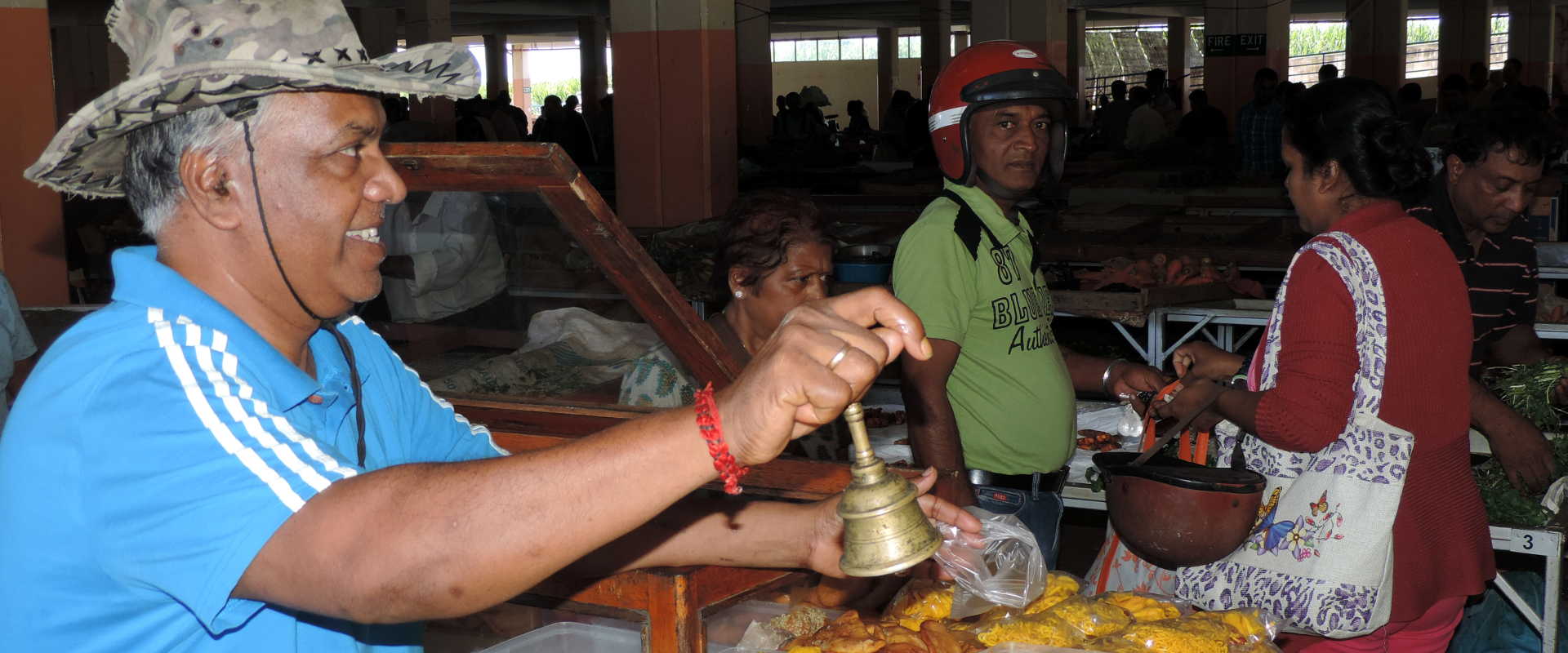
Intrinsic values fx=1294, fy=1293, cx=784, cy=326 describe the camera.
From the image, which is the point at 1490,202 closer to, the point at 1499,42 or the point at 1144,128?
the point at 1144,128

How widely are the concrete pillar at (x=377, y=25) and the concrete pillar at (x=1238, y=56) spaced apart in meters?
13.0

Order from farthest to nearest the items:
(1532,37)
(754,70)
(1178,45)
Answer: (1178,45) → (1532,37) → (754,70)

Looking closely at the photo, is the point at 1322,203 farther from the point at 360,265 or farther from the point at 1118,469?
the point at 360,265

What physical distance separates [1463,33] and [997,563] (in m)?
21.8

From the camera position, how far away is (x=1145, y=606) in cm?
216

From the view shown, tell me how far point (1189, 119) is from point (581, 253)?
1412cm

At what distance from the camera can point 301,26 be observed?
4.32 feet

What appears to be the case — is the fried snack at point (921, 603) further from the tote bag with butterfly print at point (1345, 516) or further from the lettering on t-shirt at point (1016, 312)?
the lettering on t-shirt at point (1016, 312)

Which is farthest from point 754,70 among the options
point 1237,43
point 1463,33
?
point 1463,33

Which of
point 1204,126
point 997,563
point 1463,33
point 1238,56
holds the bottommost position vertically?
point 997,563

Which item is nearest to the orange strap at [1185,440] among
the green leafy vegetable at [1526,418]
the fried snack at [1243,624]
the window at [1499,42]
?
the fried snack at [1243,624]

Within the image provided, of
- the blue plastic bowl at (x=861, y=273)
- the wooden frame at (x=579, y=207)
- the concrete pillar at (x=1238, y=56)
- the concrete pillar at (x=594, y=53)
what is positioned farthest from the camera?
the concrete pillar at (x=594, y=53)

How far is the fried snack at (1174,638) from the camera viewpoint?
195cm

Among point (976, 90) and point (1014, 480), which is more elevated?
point (976, 90)
